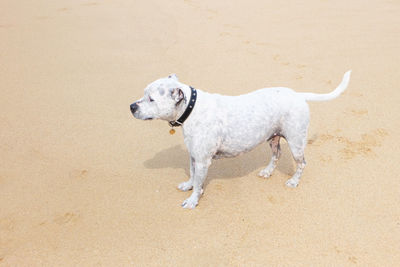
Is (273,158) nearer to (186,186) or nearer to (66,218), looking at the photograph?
(186,186)

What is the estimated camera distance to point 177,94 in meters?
3.12

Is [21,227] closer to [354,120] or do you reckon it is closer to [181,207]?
[181,207]

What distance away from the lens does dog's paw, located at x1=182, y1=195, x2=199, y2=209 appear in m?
3.73

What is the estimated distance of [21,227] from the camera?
346cm

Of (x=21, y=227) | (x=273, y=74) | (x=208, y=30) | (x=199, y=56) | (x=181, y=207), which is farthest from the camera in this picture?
(x=208, y=30)

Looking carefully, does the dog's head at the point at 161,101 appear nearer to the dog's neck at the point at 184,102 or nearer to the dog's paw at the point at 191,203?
the dog's neck at the point at 184,102

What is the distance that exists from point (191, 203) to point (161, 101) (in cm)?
135

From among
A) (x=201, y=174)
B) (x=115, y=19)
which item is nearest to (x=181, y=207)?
(x=201, y=174)

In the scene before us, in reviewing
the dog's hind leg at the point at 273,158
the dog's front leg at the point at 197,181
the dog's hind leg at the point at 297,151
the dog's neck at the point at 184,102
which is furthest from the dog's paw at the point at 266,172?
the dog's neck at the point at 184,102

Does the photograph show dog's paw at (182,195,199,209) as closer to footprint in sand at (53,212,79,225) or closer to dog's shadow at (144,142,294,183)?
dog's shadow at (144,142,294,183)

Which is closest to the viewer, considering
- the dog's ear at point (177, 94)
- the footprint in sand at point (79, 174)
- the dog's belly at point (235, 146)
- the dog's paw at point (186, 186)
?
the dog's ear at point (177, 94)

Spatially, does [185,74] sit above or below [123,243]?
above

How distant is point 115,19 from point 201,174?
7.14 m

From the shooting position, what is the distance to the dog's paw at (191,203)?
147 inches
